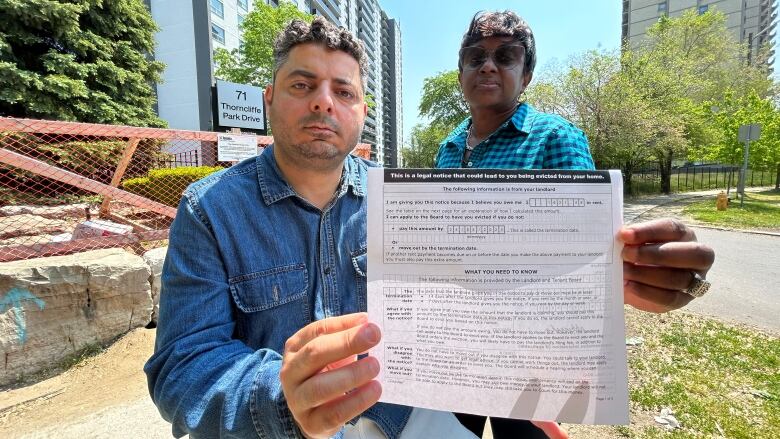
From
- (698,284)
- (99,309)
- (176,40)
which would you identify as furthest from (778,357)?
(176,40)

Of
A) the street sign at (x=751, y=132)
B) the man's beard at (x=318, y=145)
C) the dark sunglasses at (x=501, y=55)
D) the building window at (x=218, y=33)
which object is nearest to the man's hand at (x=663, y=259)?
the man's beard at (x=318, y=145)

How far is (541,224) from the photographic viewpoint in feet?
2.77

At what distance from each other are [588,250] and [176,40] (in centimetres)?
2899

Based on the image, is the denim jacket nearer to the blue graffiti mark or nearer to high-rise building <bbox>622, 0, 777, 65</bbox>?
the blue graffiti mark

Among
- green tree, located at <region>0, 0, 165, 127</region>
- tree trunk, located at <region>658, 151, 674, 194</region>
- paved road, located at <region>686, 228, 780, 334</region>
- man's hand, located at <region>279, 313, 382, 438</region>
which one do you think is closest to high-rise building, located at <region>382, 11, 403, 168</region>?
tree trunk, located at <region>658, 151, 674, 194</region>

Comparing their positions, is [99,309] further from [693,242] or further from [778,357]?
[778,357]

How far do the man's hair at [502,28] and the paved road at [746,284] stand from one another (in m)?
4.48

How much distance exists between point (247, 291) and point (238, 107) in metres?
8.39

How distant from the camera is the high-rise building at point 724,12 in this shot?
4666 cm

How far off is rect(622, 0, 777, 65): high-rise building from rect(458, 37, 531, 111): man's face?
53920 mm

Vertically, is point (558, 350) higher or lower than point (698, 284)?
lower

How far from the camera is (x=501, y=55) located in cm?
167

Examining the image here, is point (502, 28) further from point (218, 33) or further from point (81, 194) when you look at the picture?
point (218, 33)

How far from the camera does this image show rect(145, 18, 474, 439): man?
2.59ft
